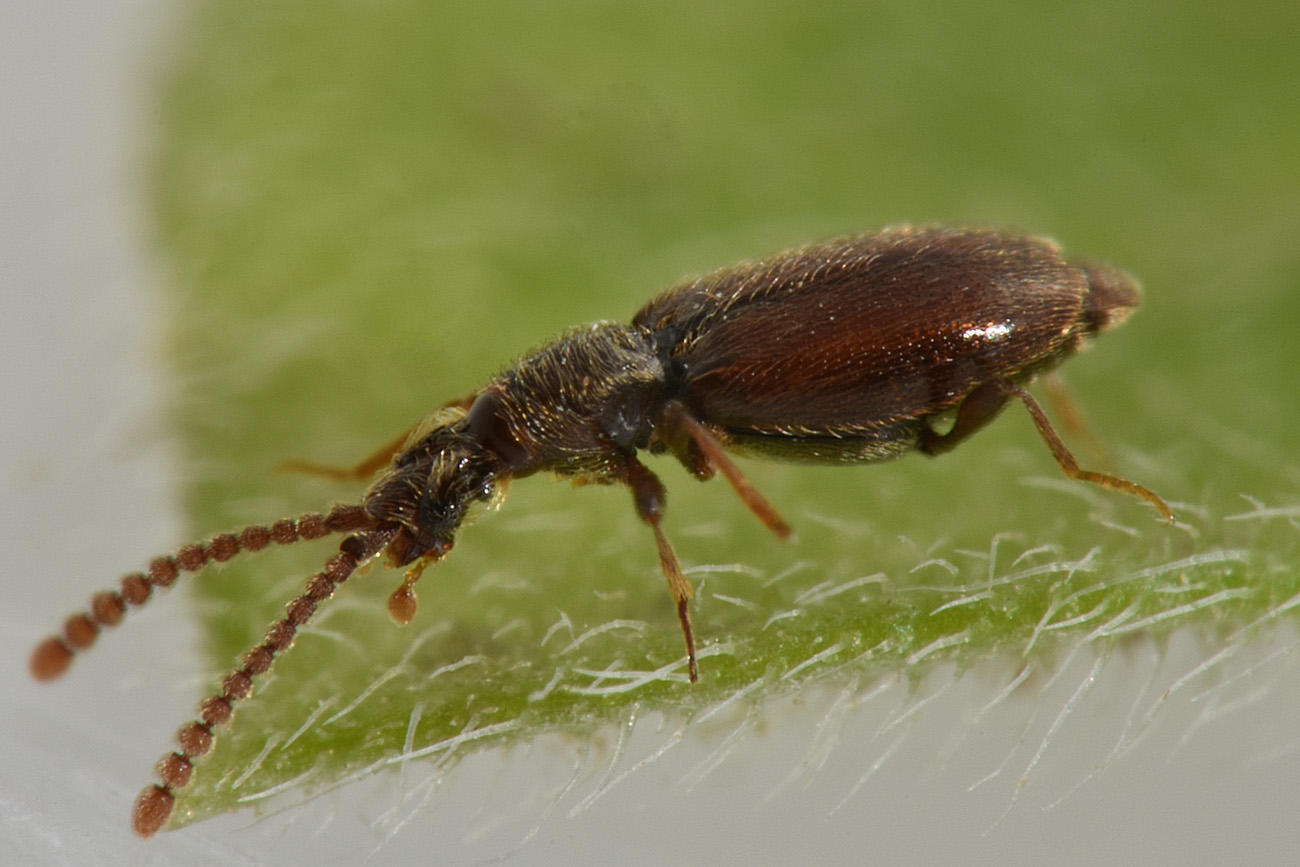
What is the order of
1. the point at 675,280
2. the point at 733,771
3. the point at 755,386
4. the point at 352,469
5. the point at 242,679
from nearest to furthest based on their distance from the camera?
the point at 242,679 → the point at 733,771 → the point at 755,386 → the point at 352,469 → the point at 675,280

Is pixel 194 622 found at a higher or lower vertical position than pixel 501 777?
higher

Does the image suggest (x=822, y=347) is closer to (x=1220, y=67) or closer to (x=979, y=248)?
(x=979, y=248)

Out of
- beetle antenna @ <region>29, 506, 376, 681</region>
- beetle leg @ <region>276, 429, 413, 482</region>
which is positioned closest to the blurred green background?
beetle leg @ <region>276, 429, 413, 482</region>

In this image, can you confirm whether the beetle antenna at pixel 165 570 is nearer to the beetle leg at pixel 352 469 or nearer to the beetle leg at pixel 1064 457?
the beetle leg at pixel 352 469

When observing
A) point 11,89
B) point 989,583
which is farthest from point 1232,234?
point 11,89

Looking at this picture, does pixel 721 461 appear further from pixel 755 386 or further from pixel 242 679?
pixel 242 679

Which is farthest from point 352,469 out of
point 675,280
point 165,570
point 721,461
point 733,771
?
point 733,771

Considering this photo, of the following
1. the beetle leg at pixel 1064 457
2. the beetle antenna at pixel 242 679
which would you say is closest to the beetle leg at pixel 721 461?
the beetle leg at pixel 1064 457

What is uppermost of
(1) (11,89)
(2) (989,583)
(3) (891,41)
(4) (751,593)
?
(1) (11,89)
